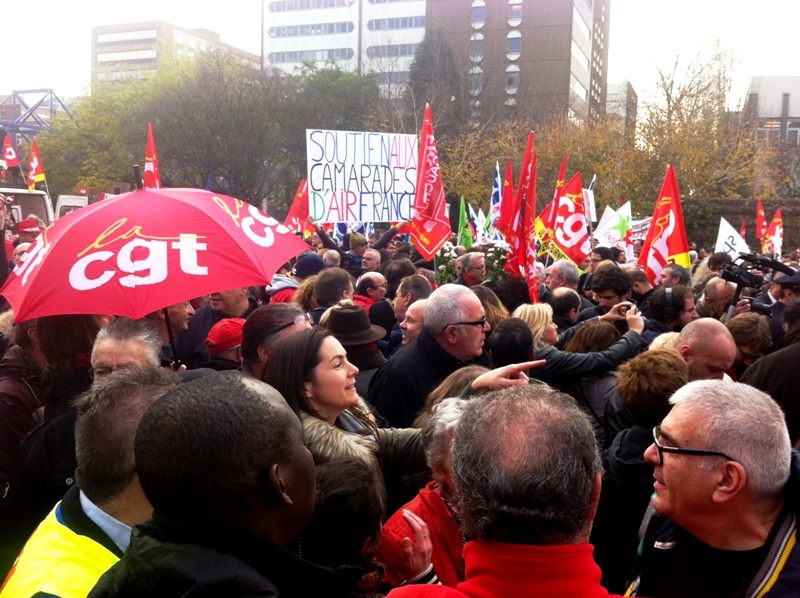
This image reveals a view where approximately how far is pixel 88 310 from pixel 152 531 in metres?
1.66

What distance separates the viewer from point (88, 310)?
3.04 meters

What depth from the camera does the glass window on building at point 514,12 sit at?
221 ft

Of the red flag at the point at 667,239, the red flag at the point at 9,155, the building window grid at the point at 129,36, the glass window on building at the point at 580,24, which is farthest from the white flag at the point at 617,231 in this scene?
the building window grid at the point at 129,36

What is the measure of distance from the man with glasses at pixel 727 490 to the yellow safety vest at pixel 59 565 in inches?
60.1

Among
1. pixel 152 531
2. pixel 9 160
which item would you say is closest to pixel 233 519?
pixel 152 531

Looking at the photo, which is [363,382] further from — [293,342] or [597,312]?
[597,312]

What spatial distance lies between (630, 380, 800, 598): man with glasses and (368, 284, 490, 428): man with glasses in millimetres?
1908

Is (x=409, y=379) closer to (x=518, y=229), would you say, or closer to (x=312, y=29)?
(x=518, y=229)

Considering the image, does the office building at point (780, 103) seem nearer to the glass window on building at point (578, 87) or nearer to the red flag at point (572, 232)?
the glass window on building at point (578, 87)

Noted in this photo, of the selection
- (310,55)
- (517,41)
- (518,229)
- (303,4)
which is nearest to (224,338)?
(518,229)

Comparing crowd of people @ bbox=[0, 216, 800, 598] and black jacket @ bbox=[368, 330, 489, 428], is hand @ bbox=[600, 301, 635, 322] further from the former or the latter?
black jacket @ bbox=[368, 330, 489, 428]

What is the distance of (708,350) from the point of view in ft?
13.1

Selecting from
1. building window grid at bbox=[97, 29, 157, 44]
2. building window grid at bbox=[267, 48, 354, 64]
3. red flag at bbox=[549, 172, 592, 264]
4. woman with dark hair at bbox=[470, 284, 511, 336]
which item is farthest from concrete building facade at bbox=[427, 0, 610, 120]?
building window grid at bbox=[97, 29, 157, 44]

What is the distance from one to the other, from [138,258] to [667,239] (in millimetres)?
6338
